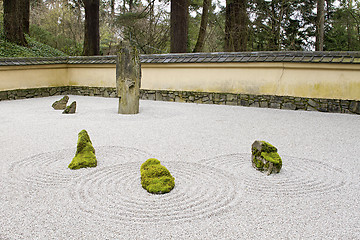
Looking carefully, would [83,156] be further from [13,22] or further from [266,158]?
[13,22]

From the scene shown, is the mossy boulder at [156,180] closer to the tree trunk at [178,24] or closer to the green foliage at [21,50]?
the tree trunk at [178,24]

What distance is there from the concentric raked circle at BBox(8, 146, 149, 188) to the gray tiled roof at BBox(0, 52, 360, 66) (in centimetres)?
533

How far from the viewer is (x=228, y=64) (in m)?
8.89

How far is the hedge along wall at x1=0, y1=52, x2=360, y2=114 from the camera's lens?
754 centimetres

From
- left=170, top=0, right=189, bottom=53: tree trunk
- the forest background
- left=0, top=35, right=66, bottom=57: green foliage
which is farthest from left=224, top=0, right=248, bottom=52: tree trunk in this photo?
left=0, top=35, right=66, bottom=57: green foliage

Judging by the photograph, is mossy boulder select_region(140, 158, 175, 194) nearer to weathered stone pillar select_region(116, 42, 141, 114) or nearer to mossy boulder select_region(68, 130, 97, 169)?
mossy boulder select_region(68, 130, 97, 169)

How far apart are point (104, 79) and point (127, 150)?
7.18 m

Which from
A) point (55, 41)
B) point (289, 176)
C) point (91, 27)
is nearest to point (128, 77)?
point (289, 176)

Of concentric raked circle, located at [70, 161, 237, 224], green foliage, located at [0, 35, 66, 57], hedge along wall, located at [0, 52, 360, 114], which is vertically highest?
green foliage, located at [0, 35, 66, 57]

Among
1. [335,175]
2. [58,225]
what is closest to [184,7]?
[335,175]

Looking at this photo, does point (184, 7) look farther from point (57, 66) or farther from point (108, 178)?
point (108, 178)

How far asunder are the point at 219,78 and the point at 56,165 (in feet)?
20.7

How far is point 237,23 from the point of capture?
42.1ft

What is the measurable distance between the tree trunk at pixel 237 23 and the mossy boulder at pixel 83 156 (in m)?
10.1
